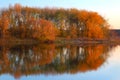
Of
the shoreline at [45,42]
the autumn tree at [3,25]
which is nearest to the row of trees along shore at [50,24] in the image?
the autumn tree at [3,25]

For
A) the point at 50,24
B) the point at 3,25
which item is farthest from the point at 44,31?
Result: the point at 3,25

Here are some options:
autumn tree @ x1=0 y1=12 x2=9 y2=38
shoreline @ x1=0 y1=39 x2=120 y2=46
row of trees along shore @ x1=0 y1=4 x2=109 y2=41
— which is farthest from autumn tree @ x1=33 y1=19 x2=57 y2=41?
autumn tree @ x1=0 y1=12 x2=9 y2=38

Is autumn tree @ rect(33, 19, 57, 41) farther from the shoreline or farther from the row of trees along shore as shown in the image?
the shoreline

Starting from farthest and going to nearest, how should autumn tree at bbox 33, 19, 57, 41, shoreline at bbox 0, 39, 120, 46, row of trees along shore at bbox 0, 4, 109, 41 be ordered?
row of trees along shore at bbox 0, 4, 109, 41, autumn tree at bbox 33, 19, 57, 41, shoreline at bbox 0, 39, 120, 46

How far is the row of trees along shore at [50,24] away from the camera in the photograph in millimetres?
45656

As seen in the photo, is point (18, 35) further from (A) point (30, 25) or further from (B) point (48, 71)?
(B) point (48, 71)

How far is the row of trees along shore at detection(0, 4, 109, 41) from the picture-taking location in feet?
150

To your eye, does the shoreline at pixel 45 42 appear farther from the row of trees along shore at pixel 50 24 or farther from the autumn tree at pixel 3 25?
the autumn tree at pixel 3 25

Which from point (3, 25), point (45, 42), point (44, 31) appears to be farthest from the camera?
point (45, 42)

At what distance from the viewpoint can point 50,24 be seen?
4625 centimetres

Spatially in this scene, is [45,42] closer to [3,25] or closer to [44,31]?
[44,31]

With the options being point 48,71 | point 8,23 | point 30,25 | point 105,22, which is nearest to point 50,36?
point 30,25

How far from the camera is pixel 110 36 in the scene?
51.4m

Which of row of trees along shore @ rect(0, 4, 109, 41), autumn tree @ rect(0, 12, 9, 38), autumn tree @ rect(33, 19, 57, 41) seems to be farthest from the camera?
row of trees along shore @ rect(0, 4, 109, 41)
